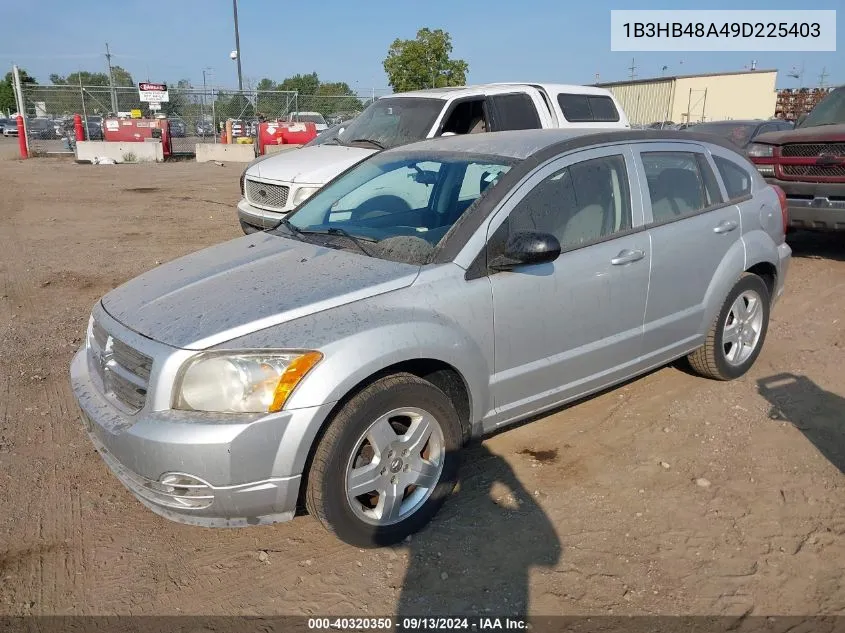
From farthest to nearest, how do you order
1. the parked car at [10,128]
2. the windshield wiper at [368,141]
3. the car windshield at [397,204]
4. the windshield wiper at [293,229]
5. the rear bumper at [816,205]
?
the parked car at [10,128], the windshield wiper at [368,141], the rear bumper at [816,205], the windshield wiper at [293,229], the car windshield at [397,204]

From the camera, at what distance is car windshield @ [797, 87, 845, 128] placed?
352 inches

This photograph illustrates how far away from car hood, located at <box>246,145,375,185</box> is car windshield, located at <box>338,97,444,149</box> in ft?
1.00

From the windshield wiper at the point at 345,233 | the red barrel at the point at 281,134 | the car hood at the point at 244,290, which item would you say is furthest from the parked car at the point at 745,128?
the red barrel at the point at 281,134

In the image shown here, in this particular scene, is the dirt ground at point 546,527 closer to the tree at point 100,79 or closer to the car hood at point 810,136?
the car hood at point 810,136

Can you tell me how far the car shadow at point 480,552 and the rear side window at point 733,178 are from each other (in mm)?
2522

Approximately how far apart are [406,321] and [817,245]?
852cm

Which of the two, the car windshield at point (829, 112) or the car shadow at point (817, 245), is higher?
the car windshield at point (829, 112)

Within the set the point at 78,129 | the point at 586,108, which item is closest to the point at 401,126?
the point at 586,108

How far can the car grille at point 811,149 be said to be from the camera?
7828 mm

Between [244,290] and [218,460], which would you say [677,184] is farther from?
[218,460]

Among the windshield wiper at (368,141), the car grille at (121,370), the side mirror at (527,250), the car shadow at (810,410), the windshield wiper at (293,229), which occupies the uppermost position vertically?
the windshield wiper at (368,141)

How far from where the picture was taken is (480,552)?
307cm

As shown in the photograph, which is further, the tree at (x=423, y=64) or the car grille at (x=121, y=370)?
the tree at (x=423, y=64)

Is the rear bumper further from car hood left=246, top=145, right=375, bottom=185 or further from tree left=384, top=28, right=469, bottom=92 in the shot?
tree left=384, top=28, right=469, bottom=92
